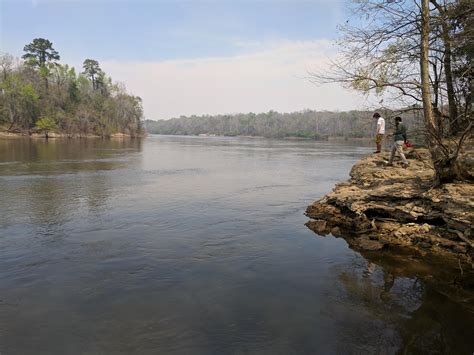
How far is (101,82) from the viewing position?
360ft

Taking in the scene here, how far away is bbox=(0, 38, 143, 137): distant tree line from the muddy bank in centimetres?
8247

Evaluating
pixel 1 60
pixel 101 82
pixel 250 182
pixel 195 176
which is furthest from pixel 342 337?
pixel 101 82

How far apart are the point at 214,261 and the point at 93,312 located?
295 cm

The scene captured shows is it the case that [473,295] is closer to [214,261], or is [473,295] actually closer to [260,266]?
[260,266]

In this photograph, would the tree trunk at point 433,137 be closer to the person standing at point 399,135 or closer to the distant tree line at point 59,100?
the person standing at point 399,135

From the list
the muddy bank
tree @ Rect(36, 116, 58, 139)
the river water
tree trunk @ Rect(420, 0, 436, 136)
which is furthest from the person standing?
tree @ Rect(36, 116, 58, 139)

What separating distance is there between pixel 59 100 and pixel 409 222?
314 ft

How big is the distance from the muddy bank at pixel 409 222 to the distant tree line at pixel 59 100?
82.5m

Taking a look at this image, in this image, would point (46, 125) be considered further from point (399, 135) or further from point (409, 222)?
point (409, 222)

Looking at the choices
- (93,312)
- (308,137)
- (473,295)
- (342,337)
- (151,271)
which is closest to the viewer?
(342,337)

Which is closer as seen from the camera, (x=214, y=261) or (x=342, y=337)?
(x=342, y=337)

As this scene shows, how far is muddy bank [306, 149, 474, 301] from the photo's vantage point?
7.95 meters

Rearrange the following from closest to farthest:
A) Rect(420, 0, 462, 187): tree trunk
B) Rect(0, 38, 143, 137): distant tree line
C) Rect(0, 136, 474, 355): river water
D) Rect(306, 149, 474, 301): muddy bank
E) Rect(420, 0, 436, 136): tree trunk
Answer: Rect(0, 136, 474, 355): river water → Rect(306, 149, 474, 301): muddy bank → Rect(420, 0, 462, 187): tree trunk → Rect(420, 0, 436, 136): tree trunk → Rect(0, 38, 143, 137): distant tree line

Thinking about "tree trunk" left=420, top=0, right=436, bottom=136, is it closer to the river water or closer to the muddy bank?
the muddy bank
